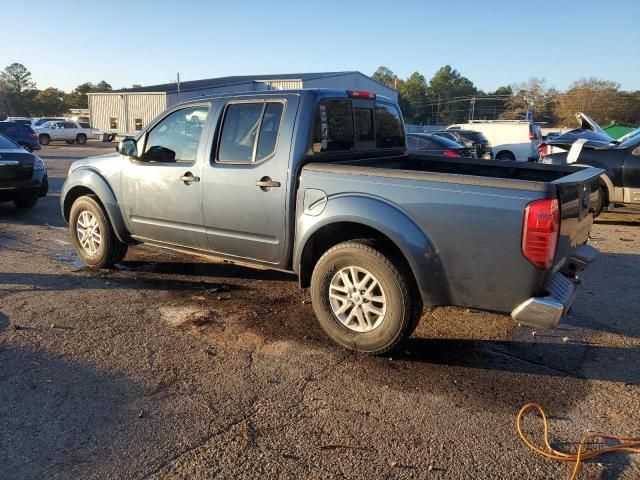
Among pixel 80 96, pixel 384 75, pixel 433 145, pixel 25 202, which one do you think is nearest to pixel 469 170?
pixel 433 145

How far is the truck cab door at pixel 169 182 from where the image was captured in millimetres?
4996

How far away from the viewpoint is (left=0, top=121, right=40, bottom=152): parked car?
78.2 feet

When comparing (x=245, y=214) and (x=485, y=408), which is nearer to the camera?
(x=485, y=408)

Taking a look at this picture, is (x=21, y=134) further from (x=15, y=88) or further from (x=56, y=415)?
(x=15, y=88)

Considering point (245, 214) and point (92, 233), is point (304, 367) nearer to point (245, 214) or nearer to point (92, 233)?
point (245, 214)

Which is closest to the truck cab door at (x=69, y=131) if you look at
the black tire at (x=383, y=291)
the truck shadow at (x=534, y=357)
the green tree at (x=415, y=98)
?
the black tire at (x=383, y=291)

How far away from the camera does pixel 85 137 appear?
3866 cm

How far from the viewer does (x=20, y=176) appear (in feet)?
31.0

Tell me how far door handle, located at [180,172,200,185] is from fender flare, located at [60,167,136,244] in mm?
1156

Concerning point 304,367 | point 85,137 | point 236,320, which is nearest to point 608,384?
point 304,367

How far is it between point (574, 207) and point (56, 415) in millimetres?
3630

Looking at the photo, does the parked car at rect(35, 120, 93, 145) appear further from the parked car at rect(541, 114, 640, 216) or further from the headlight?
the parked car at rect(541, 114, 640, 216)

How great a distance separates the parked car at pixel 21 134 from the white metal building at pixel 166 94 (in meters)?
19.3

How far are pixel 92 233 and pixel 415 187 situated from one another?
4.10m
